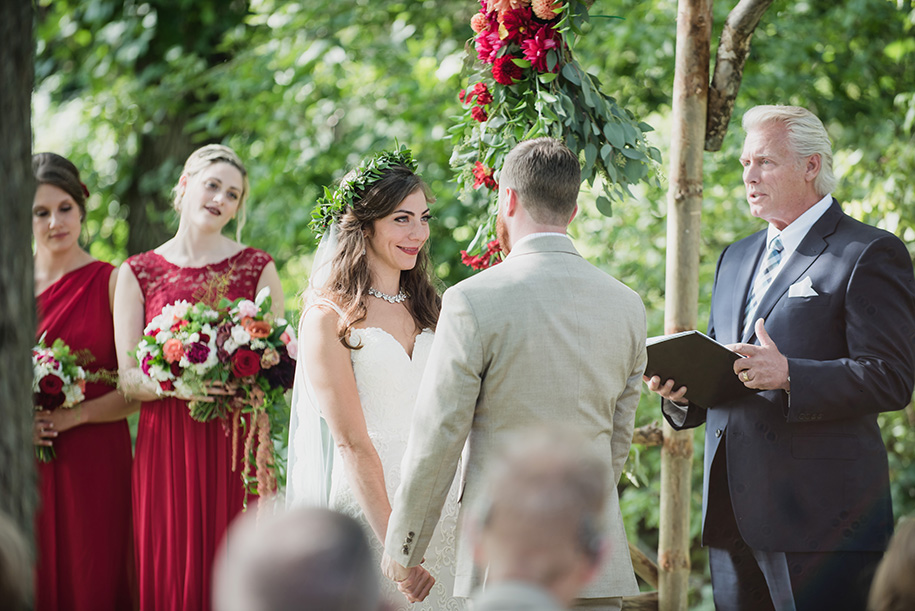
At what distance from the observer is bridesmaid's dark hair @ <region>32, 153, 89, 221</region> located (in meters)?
4.12

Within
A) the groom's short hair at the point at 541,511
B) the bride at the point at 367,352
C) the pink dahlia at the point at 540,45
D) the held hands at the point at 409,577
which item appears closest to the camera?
the groom's short hair at the point at 541,511

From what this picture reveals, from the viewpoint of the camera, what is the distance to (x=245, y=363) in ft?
12.3

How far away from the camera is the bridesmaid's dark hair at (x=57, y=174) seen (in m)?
4.12

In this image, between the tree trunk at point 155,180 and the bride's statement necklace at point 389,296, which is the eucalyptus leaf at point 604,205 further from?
the tree trunk at point 155,180

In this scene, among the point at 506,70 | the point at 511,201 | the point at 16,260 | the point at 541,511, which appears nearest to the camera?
the point at 541,511

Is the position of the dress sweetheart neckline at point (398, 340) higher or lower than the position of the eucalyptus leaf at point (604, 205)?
lower

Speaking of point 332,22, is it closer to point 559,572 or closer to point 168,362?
point 168,362

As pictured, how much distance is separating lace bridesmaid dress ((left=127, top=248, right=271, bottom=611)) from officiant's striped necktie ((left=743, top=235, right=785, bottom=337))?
2.34 meters

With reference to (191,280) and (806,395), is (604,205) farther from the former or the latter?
(191,280)

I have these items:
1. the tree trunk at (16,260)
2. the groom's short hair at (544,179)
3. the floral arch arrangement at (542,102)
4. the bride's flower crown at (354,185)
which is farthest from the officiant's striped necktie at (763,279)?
the tree trunk at (16,260)

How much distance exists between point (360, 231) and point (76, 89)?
6192 millimetres

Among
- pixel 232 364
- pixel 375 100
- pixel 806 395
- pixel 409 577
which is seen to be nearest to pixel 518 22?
pixel 806 395

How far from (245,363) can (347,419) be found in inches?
40.7

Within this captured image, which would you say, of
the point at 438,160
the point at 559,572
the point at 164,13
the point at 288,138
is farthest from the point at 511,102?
the point at 164,13
